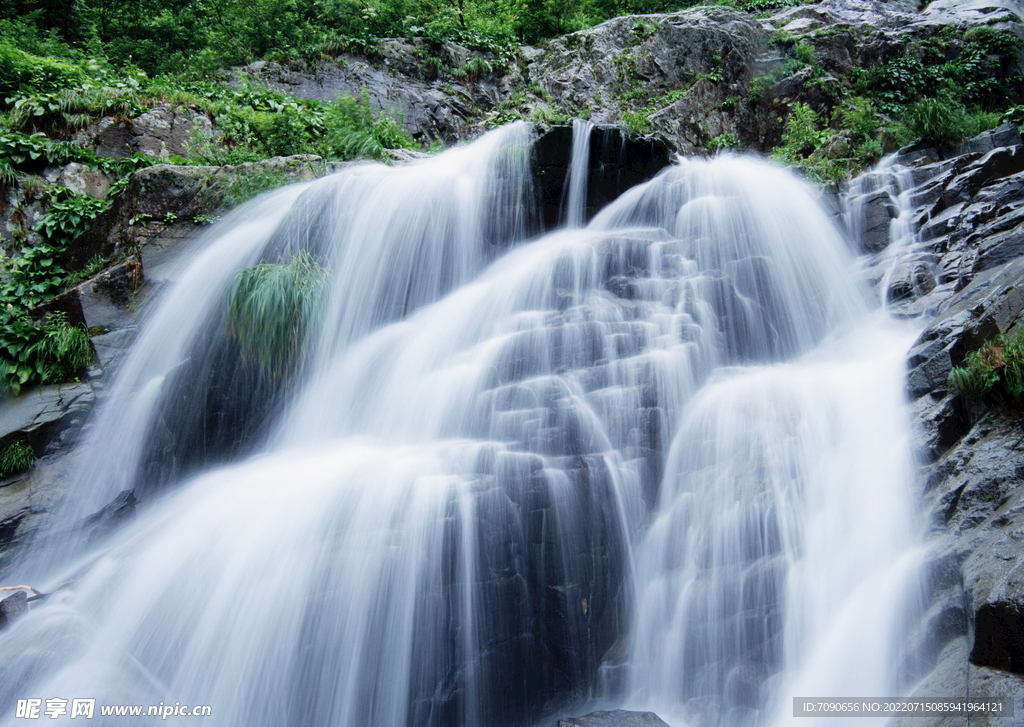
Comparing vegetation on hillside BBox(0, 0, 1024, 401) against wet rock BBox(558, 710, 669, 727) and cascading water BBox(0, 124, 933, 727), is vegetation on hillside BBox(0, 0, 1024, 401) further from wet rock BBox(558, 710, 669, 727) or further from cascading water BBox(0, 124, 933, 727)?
wet rock BBox(558, 710, 669, 727)

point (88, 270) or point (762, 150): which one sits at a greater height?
point (762, 150)

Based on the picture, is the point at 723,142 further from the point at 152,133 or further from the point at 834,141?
the point at 152,133

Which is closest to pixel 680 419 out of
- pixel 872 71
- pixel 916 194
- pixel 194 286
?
pixel 916 194

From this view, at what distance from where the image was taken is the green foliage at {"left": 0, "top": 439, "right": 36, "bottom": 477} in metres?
6.25

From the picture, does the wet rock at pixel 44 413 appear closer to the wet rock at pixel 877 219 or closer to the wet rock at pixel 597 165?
the wet rock at pixel 597 165

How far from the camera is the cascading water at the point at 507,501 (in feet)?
13.9

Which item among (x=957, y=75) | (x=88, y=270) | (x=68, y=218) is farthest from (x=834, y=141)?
(x=68, y=218)

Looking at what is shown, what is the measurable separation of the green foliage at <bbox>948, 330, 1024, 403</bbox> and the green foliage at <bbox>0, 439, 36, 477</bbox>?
28.9 ft

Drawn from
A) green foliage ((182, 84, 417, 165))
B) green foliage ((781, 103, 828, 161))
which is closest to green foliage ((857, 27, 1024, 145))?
green foliage ((781, 103, 828, 161))

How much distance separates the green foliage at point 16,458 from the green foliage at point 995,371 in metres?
8.80

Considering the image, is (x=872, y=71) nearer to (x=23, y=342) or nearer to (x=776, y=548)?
(x=776, y=548)

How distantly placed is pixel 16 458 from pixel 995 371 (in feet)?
29.5

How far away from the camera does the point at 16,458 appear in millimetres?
6289

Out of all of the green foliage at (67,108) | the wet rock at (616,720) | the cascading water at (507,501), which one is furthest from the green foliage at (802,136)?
the green foliage at (67,108)
